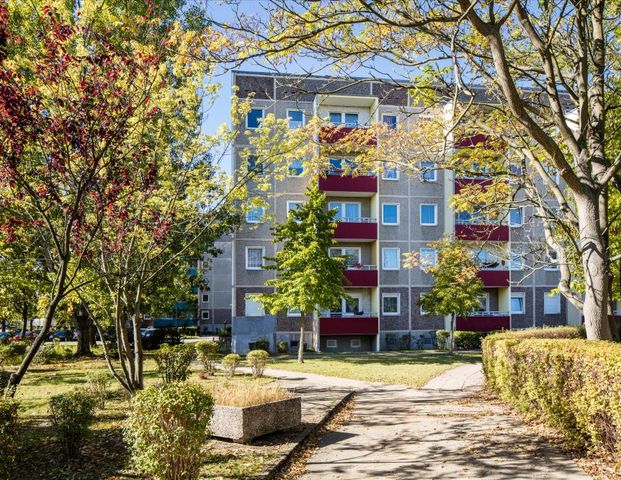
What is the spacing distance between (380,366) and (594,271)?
565 inches

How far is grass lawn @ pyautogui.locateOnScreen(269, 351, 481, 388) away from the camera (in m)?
19.7

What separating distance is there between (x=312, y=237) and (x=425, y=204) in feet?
42.6

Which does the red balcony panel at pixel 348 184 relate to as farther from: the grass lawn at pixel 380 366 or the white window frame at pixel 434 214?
the grass lawn at pixel 380 366

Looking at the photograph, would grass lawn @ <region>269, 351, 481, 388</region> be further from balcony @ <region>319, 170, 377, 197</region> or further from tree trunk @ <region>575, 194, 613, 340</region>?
balcony @ <region>319, 170, 377, 197</region>

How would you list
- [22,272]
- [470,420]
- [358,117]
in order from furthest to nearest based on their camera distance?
[358,117]
[22,272]
[470,420]

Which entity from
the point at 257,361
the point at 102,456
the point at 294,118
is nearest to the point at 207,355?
the point at 257,361

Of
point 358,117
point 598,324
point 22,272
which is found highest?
point 358,117

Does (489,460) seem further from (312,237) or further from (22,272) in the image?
(312,237)

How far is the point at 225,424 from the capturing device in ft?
30.7

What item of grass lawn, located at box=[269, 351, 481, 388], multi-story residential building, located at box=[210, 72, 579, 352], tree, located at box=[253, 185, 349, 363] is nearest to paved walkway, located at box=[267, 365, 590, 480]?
grass lawn, located at box=[269, 351, 481, 388]

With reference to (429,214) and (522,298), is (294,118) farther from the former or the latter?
(522,298)

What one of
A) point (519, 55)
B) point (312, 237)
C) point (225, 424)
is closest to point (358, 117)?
point (312, 237)

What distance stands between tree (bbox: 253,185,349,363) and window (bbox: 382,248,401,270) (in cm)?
908

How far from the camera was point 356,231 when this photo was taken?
35.1 meters
